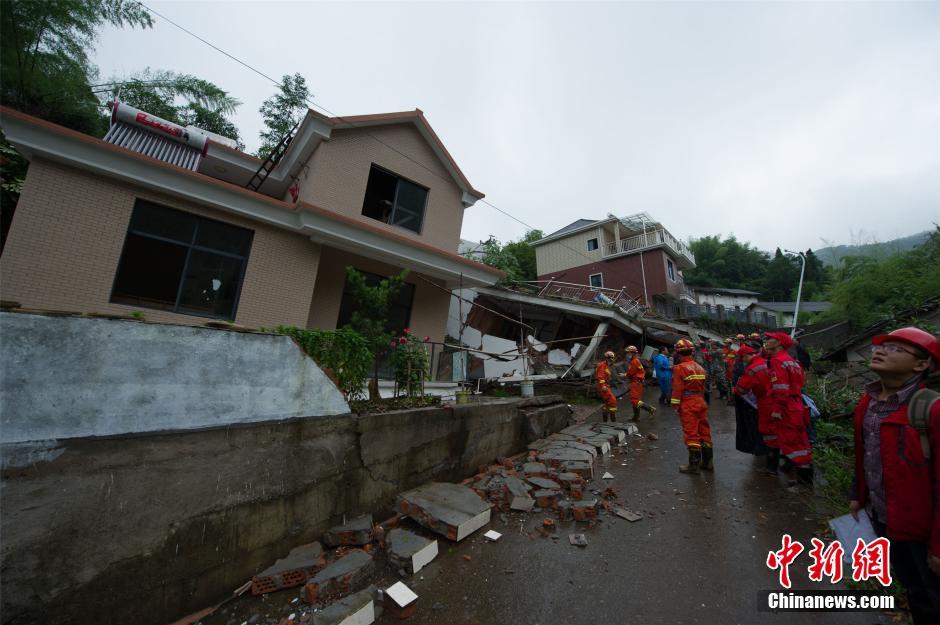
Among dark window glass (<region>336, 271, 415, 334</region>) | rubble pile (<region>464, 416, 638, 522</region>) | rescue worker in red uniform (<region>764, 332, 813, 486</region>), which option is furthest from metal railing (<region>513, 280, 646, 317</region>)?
rescue worker in red uniform (<region>764, 332, 813, 486</region>)

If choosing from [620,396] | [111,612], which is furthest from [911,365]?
[620,396]

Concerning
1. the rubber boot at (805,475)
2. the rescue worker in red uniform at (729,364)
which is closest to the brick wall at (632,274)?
the rescue worker in red uniform at (729,364)

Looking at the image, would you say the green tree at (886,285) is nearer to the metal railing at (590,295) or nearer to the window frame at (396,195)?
the metal railing at (590,295)

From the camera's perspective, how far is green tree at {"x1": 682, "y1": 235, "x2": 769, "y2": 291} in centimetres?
4353

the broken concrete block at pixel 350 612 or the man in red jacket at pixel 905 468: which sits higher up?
the man in red jacket at pixel 905 468

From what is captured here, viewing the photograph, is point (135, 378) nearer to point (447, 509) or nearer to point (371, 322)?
point (371, 322)

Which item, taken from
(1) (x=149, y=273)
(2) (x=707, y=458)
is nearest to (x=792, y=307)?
(2) (x=707, y=458)

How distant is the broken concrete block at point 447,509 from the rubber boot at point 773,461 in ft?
14.4

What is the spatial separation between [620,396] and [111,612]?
13.4 metres

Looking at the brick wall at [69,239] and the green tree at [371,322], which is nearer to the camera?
the green tree at [371,322]

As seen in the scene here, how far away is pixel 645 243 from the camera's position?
23547 millimetres

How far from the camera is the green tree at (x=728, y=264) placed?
43.5 m

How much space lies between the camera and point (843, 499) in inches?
147

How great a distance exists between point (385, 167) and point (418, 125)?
186cm
